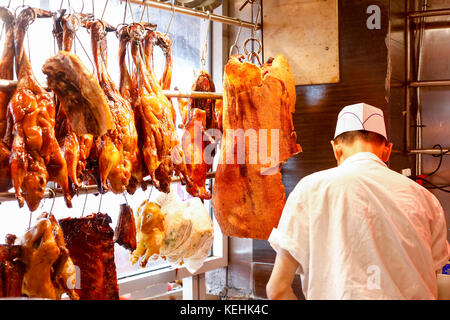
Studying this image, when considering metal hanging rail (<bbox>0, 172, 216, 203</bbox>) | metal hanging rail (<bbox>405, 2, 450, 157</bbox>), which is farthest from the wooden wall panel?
metal hanging rail (<bbox>0, 172, 216, 203</bbox>)

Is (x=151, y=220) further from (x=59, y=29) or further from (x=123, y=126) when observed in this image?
(x=59, y=29)

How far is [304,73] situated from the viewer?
3502 millimetres

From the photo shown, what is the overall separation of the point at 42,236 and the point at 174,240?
99cm

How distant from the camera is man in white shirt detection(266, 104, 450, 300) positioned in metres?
1.72

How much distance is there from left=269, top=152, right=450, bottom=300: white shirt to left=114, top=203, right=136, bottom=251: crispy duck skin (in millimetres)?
1134

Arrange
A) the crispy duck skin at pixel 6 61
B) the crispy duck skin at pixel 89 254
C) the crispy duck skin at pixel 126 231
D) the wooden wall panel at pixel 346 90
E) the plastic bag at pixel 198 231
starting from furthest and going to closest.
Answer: the wooden wall panel at pixel 346 90
the plastic bag at pixel 198 231
the crispy duck skin at pixel 126 231
the crispy duck skin at pixel 89 254
the crispy duck skin at pixel 6 61

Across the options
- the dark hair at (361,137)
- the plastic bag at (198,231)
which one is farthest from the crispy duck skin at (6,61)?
the dark hair at (361,137)

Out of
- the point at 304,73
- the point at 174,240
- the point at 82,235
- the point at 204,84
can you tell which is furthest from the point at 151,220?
the point at 304,73

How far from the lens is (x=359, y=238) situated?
174 centimetres

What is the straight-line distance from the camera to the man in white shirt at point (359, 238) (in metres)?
1.72

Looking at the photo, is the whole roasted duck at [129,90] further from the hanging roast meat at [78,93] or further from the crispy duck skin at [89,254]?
the hanging roast meat at [78,93]

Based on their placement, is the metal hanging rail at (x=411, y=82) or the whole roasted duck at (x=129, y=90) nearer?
the whole roasted duck at (x=129, y=90)

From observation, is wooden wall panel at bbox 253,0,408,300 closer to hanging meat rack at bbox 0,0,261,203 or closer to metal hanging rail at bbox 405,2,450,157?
hanging meat rack at bbox 0,0,261,203

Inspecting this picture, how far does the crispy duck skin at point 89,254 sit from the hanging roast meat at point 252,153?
0.77 metres
